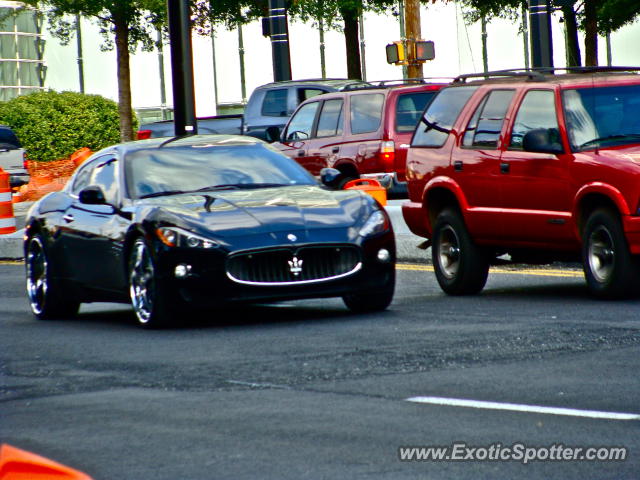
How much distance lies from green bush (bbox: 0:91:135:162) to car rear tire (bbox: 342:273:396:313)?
32.0m

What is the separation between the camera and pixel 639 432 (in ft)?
19.7

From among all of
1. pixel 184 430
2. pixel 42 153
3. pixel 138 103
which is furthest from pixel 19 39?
pixel 184 430

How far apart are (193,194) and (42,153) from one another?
31987 mm

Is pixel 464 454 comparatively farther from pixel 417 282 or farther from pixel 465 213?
pixel 417 282

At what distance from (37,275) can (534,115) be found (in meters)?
4.23

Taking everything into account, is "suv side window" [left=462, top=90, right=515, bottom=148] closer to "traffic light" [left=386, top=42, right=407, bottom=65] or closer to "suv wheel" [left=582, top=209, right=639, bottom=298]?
"suv wheel" [left=582, top=209, right=639, bottom=298]

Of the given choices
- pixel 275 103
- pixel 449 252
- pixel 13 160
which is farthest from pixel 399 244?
pixel 13 160

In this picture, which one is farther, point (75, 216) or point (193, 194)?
point (75, 216)

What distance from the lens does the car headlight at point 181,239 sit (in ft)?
34.1

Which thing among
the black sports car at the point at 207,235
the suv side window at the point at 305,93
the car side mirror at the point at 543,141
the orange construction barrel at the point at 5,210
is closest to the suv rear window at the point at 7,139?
the suv side window at the point at 305,93

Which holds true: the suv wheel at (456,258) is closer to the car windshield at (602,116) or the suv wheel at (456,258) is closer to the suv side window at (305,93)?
the car windshield at (602,116)

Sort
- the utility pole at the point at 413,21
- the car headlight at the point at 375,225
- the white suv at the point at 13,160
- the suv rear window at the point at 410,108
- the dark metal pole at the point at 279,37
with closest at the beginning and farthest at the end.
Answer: the car headlight at the point at 375,225, the suv rear window at the point at 410,108, the dark metal pole at the point at 279,37, the utility pole at the point at 413,21, the white suv at the point at 13,160

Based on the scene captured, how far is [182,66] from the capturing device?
2188 centimetres

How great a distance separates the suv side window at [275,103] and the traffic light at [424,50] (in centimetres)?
277
